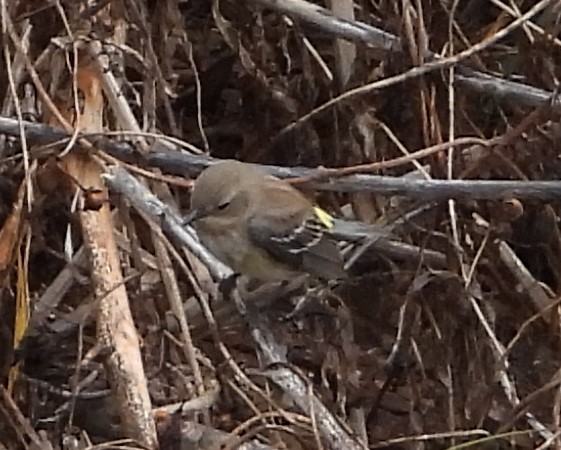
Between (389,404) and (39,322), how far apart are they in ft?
3.79

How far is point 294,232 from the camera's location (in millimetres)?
3451

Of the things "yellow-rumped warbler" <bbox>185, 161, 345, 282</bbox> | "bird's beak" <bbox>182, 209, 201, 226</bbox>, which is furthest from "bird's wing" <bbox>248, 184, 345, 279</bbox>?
"bird's beak" <bbox>182, 209, 201, 226</bbox>

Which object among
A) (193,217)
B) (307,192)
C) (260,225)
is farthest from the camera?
(307,192)

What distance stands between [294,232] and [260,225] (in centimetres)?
10

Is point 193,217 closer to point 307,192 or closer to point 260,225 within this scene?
point 260,225

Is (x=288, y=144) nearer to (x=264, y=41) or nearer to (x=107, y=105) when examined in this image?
(x=264, y=41)

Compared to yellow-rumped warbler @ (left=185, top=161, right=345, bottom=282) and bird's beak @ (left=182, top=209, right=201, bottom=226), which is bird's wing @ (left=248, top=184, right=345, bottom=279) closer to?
yellow-rumped warbler @ (left=185, top=161, right=345, bottom=282)

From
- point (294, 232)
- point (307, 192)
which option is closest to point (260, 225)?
point (294, 232)

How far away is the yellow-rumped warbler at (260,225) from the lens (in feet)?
10.4

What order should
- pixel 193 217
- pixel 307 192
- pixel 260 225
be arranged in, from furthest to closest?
pixel 307 192 → pixel 260 225 → pixel 193 217

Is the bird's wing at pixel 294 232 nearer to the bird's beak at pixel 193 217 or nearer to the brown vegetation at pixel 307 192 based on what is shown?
the brown vegetation at pixel 307 192

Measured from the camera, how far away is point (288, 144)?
13.3ft

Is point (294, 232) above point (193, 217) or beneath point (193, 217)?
beneath

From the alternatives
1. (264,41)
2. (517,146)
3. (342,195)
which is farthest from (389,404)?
(264,41)
